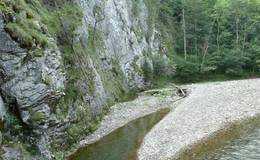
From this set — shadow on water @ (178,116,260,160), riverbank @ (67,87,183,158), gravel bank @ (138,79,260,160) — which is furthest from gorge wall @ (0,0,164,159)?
shadow on water @ (178,116,260,160)

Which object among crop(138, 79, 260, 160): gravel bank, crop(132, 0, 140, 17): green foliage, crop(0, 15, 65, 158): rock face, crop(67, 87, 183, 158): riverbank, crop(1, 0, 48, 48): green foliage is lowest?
crop(67, 87, 183, 158): riverbank

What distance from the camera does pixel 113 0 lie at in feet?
128

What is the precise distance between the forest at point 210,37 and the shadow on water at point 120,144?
22523 millimetres

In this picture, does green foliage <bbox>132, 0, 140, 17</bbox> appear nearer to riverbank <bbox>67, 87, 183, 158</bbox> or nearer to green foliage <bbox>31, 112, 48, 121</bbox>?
riverbank <bbox>67, 87, 183, 158</bbox>

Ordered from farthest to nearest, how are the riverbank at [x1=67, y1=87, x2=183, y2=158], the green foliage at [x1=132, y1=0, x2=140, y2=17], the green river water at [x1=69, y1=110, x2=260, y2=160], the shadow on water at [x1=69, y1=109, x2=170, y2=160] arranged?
the green foliage at [x1=132, y1=0, x2=140, y2=17] → the riverbank at [x1=67, y1=87, x2=183, y2=158] → the shadow on water at [x1=69, y1=109, x2=170, y2=160] → the green river water at [x1=69, y1=110, x2=260, y2=160]

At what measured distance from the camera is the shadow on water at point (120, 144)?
18.8 metres

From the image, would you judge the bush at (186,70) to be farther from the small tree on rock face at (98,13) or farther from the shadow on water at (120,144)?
the shadow on water at (120,144)

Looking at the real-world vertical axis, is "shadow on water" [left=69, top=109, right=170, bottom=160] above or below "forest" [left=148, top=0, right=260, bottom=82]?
below

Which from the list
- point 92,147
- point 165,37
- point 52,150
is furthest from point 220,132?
point 165,37

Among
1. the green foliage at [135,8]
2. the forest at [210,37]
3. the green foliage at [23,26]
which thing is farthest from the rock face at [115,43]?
the green foliage at [23,26]

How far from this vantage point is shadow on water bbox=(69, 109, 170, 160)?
741 inches

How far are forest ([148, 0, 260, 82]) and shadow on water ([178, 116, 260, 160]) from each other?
25828 millimetres

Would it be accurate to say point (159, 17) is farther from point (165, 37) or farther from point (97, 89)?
point (97, 89)

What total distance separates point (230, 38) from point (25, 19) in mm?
40409
